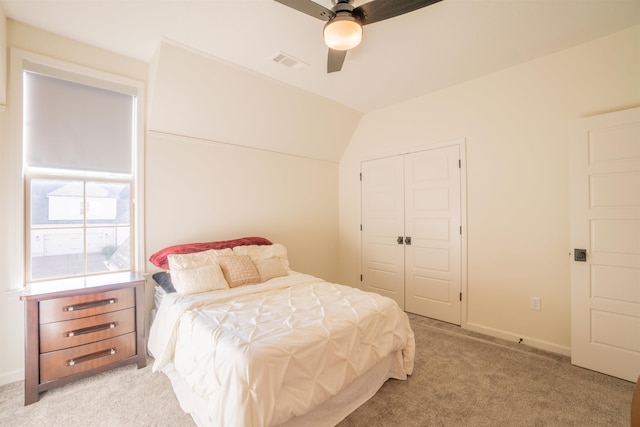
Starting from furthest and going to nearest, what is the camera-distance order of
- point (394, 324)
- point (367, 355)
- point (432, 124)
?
point (432, 124), point (394, 324), point (367, 355)

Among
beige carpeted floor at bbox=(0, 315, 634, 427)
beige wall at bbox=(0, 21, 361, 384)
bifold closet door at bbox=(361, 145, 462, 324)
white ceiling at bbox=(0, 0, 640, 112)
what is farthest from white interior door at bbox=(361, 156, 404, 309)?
beige carpeted floor at bbox=(0, 315, 634, 427)

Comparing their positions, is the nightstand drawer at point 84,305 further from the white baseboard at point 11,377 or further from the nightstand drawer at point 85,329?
the white baseboard at point 11,377

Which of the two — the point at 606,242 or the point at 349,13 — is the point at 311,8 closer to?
the point at 349,13

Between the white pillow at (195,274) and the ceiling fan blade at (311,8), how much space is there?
6.77 ft

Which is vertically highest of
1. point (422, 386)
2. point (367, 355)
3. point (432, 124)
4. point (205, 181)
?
point (432, 124)

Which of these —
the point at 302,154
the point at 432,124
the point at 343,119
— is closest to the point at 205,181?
the point at 302,154

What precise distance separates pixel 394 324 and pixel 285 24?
2.42 meters

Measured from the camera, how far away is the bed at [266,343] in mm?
1375

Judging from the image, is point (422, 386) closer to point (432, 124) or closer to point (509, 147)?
point (509, 147)

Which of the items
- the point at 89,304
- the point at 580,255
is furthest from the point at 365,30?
the point at 89,304

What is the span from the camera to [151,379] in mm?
2191

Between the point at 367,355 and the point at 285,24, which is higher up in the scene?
the point at 285,24

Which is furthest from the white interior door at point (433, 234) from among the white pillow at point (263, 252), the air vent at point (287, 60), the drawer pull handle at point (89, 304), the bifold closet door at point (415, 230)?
the drawer pull handle at point (89, 304)

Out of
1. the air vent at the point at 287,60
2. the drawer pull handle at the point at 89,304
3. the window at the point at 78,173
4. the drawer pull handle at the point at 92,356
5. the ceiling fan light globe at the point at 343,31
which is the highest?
the air vent at the point at 287,60
